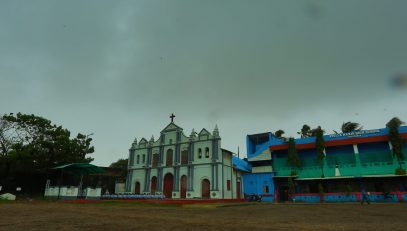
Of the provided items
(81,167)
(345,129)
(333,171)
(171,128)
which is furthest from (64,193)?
(345,129)

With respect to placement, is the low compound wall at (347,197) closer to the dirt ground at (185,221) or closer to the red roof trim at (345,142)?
the red roof trim at (345,142)

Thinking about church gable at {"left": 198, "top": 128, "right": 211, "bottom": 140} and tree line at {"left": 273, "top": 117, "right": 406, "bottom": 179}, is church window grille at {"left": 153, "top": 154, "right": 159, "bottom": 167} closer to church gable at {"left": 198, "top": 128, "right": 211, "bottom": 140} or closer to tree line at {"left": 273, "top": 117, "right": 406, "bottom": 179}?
church gable at {"left": 198, "top": 128, "right": 211, "bottom": 140}

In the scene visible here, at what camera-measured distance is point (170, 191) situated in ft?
107

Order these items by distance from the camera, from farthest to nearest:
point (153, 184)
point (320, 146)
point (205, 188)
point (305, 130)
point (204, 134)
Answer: point (305, 130), point (153, 184), point (204, 134), point (320, 146), point (205, 188)

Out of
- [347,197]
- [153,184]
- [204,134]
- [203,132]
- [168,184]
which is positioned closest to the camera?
[347,197]

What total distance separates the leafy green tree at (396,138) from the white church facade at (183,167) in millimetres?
17086

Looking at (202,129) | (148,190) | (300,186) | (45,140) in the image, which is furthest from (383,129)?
(45,140)

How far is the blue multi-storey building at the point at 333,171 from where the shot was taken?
92.6 ft

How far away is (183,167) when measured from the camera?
32594 mm

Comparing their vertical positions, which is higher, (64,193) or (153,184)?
(153,184)

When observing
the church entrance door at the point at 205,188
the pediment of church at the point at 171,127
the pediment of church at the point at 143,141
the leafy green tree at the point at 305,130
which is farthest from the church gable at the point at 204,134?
the leafy green tree at the point at 305,130

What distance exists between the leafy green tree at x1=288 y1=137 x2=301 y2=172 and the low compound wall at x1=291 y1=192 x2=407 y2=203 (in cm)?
361

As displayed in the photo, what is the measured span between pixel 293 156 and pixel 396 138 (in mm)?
10641

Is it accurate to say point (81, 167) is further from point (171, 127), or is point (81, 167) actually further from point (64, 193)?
point (171, 127)
